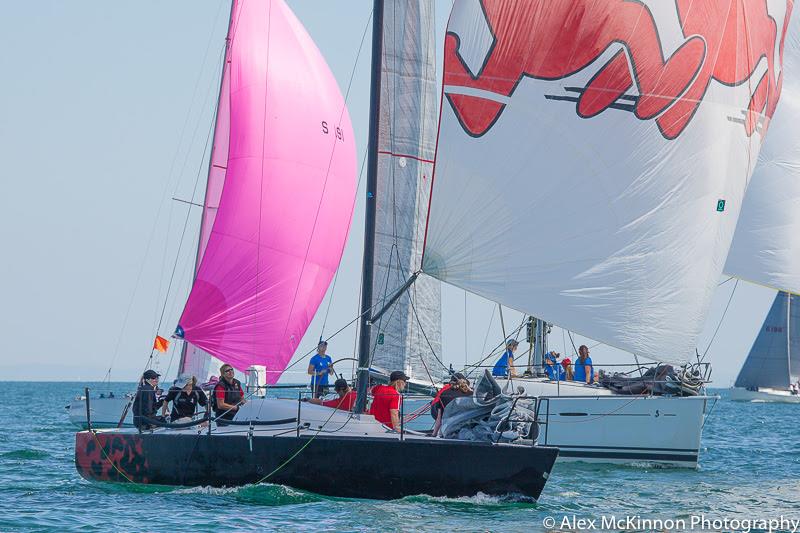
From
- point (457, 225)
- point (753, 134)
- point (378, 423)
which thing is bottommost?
point (378, 423)

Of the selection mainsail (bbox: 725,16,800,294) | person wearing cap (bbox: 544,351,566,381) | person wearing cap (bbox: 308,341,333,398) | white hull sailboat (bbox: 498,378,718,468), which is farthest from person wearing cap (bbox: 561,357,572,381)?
person wearing cap (bbox: 308,341,333,398)

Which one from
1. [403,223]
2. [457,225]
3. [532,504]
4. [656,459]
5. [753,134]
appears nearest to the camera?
[532,504]

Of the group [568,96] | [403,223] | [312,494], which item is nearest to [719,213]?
[568,96]

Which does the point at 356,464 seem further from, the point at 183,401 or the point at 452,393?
the point at 183,401

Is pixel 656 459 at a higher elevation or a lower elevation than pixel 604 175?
lower

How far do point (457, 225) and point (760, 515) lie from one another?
18.2ft

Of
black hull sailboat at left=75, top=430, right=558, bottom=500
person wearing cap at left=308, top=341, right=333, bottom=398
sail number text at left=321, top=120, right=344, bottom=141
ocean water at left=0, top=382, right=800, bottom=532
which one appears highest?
sail number text at left=321, top=120, right=344, bottom=141

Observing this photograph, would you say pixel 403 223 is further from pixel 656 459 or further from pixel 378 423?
pixel 378 423

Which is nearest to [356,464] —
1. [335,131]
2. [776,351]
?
[335,131]

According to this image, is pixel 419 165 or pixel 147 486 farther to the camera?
pixel 419 165

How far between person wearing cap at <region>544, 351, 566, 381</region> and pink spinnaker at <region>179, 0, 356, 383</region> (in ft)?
15.9

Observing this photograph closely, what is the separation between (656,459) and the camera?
76.3ft

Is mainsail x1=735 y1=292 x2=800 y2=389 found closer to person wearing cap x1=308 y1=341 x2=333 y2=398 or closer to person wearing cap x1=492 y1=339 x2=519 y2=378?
person wearing cap x1=492 y1=339 x2=519 y2=378

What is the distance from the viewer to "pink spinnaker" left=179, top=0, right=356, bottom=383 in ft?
76.4
